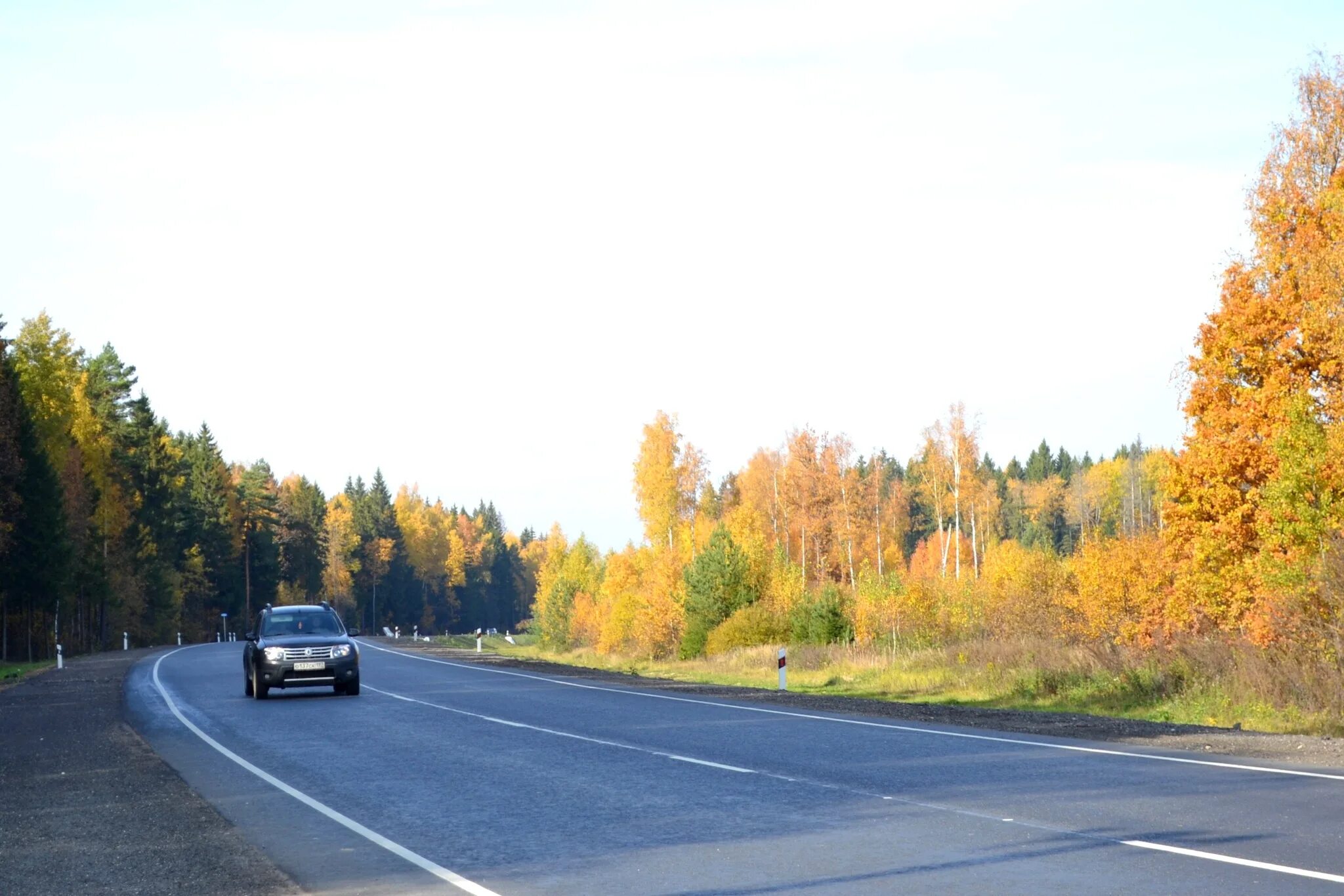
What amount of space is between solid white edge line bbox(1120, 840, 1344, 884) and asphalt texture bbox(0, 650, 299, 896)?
558cm

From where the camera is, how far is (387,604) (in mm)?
153250

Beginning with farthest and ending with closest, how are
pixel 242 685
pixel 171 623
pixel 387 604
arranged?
pixel 387 604, pixel 171 623, pixel 242 685

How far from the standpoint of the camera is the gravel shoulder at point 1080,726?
14.3 meters

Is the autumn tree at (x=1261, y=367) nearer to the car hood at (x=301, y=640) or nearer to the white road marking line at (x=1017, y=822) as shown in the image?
the white road marking line at (x=1017, y=822)

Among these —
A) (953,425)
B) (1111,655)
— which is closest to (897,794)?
(1111,655)

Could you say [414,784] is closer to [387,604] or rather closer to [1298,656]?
[1298,656]

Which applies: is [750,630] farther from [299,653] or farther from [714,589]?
[299,653]

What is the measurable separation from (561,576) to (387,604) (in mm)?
72875

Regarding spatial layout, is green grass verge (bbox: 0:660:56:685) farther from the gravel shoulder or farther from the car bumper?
the gravel shoulder

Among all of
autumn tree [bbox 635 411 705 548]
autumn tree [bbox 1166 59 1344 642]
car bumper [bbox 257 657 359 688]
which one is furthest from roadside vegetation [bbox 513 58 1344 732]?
autumn tree [bbox 635 411 705 548]

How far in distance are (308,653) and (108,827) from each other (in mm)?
14589

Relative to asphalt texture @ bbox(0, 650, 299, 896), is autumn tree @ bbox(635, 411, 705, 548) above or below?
above

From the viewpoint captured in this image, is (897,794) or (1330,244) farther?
(1330,244)

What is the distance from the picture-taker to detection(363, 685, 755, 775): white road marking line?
553 inches
